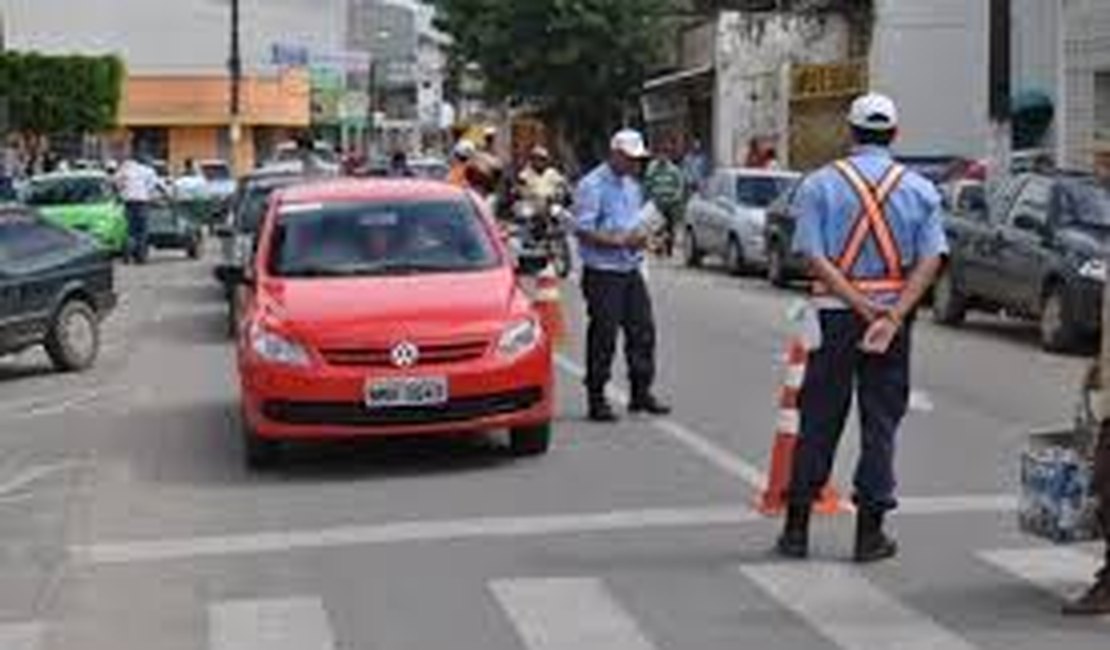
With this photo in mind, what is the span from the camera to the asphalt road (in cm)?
876

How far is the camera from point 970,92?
50.6 meters

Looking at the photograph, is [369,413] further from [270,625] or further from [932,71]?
[932,71]

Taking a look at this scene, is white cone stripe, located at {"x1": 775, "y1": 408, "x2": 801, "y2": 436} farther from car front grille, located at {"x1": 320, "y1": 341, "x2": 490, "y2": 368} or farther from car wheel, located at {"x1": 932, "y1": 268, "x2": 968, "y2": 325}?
car wheel, located at {"x1": 932, "y1": 268, "x2": 968, "y2": 325}

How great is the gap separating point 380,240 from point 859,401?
506 centimetres

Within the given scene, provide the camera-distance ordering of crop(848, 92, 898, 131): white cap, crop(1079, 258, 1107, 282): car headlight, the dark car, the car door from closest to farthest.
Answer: crop(848, 92, 898, 131): white cap
the dark car
crop(1079, 258, 1107, 282): car headlight
the car door

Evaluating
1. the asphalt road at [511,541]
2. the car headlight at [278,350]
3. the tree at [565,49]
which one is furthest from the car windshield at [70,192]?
the tree at [565,49]

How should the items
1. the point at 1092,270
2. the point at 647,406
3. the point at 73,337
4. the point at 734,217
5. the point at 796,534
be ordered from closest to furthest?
the point at 796,534
the point at 647,406
the point at 1092,270
the point at 73,337
the point at 734,217

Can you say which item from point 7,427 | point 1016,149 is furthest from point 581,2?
point 7,427

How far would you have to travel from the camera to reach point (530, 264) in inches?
579

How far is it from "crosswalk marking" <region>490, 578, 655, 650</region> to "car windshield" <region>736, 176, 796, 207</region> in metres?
24.8

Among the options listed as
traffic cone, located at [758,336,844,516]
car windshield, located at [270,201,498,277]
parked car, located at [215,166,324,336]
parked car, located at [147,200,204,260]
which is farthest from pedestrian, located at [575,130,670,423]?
parked car, located at [147,200,204,260]

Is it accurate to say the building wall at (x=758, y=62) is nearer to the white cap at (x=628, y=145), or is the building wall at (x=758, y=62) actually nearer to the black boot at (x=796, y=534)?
the white cap at (x=628, y=145)

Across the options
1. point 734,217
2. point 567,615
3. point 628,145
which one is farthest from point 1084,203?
point 567,615

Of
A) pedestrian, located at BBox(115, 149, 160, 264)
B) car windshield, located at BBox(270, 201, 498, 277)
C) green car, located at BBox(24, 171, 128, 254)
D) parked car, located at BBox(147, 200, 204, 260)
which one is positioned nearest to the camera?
car windshield, located at BBox(270, 201, 498, 277)
